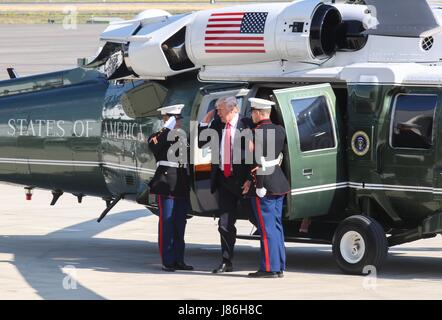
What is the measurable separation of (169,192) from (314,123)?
1.75 m

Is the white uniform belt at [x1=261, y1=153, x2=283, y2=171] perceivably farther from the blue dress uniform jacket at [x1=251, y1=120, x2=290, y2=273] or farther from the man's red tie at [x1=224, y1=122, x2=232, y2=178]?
the man's red tie at [x1=224, y1=122, x2=232, y2=178]

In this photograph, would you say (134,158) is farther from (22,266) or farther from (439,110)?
(439,110)

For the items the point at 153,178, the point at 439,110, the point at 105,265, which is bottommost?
the point at 105,265

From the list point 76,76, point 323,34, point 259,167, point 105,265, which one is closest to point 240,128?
point 259,167

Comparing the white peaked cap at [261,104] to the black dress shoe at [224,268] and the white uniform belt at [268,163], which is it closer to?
the white uniform belt at [268,163]

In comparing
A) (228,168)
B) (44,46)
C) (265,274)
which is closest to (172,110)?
(228,168)

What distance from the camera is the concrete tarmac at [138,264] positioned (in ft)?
33.7

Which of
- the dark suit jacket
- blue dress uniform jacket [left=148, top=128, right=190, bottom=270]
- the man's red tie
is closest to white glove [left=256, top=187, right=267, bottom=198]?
the dark suit jacket

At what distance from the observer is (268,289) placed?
34.2 ft

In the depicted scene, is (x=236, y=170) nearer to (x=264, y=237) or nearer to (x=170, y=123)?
(x=264, y=237)

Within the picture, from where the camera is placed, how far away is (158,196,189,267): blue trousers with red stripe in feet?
39.1

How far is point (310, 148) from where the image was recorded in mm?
11328

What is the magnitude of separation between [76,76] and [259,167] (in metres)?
3.86
